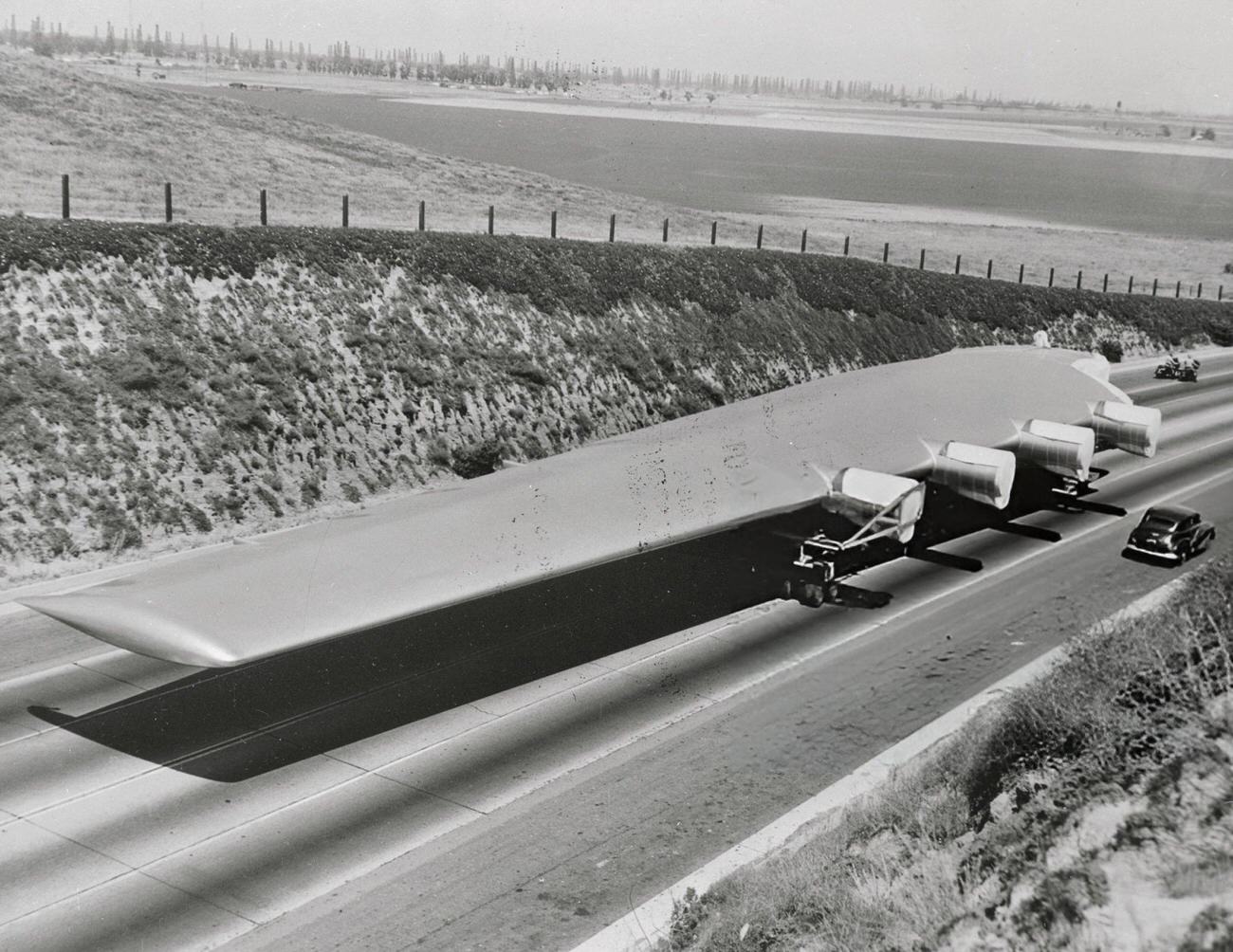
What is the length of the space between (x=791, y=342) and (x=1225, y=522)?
2111 cm

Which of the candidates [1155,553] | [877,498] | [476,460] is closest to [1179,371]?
[1155,553]

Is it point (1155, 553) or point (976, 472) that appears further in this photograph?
point (1155, 553)

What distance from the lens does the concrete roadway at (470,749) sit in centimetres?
1408

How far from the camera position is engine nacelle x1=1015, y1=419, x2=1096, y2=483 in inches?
966

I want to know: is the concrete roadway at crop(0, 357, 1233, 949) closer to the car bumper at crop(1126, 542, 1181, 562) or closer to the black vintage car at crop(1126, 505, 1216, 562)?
the car bumper at crop(1126, 542, 1181, 562)

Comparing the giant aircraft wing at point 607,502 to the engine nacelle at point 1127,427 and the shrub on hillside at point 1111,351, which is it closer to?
the engine nacelle at point 1127,427

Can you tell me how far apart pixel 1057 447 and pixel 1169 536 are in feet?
21.1

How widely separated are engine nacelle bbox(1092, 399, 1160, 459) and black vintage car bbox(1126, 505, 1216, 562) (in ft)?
9.25

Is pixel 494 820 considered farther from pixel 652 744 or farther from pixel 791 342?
pixel 791 342

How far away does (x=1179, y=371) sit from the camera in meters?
59.3

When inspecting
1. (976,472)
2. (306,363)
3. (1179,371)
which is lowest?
(1179,371)

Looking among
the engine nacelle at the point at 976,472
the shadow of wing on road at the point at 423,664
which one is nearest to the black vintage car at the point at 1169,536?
the engine nacelle at the point at 976,472

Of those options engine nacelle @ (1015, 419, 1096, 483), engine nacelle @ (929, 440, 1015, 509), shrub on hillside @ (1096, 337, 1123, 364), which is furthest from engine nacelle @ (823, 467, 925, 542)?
shrub on hillside @ (1096, 337, 1123, 364)

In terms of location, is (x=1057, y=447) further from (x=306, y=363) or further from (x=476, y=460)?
(x=306, y=363)
